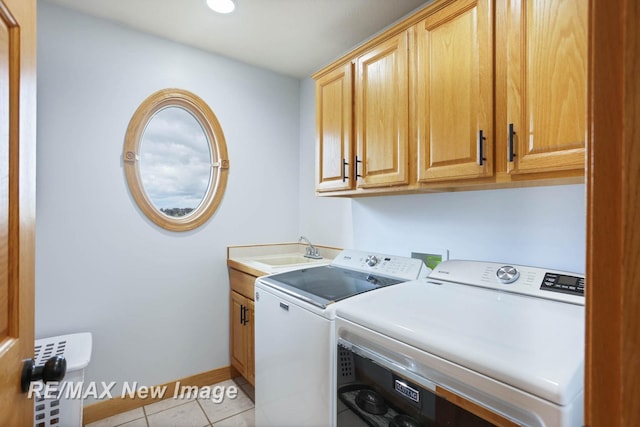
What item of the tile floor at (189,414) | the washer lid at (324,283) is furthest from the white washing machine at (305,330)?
the tile floor at (189,414)

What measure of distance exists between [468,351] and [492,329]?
0.16 m

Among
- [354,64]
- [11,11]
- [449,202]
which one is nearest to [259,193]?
[354,64]

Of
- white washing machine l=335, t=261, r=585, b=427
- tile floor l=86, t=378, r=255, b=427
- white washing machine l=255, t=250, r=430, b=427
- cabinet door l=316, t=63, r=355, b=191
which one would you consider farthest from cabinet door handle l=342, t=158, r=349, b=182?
tile floor l=86, t=378, r=255, b=427

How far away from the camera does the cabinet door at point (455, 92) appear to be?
1.18 metres

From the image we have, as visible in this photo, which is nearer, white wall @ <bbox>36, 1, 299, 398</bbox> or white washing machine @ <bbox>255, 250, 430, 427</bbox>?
white washing machine @ <bbox>255, 250, 430, 427</bbox>

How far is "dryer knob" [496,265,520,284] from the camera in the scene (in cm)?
123

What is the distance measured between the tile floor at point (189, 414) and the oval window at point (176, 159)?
3.89ft

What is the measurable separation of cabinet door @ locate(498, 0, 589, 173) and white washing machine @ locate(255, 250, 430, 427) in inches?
30.2

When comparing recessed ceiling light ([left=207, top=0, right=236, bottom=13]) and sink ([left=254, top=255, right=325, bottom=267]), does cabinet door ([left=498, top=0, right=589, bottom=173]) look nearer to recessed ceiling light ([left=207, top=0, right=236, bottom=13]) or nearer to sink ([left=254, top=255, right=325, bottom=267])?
recessed ceiling light ([left=207, top=0, right=236, bottom=13])

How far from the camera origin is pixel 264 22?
195 centimetres

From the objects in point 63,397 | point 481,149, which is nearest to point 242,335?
point 63,397

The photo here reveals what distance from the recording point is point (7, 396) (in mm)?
600

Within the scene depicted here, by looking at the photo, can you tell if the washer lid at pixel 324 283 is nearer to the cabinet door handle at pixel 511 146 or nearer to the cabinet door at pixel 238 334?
the cabinet door at pixel 238 334

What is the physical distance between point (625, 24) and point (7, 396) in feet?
3.59
